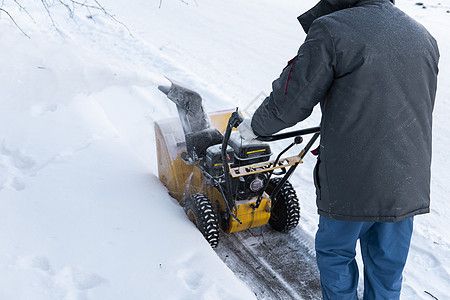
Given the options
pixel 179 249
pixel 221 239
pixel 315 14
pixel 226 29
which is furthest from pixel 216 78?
pixel 315 14

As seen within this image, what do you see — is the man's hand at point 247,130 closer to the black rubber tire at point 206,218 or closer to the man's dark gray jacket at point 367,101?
the man's dark gray jacket at point 367,101

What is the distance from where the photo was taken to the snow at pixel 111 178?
305 cm

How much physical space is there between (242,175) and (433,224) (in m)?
2.02

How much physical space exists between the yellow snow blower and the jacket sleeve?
2.85 feet

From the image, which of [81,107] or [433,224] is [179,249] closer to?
[433,224]

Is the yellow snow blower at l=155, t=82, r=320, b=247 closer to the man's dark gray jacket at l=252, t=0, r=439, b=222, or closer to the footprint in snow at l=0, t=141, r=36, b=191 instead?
the man's dark gray jacket at l=252, t=0, r=439, b=222

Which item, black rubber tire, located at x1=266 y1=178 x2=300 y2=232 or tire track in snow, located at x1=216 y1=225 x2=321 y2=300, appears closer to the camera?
tire track in snow, located at x1=216 y1=225 x2=321 y2=300

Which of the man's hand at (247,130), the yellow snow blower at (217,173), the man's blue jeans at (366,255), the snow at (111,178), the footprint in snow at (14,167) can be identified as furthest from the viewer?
the footprint in snow at (14,167)

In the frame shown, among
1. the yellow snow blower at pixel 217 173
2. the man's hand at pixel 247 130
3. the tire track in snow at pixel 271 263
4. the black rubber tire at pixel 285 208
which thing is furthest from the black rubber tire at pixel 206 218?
the man's hand at pixel 247 130

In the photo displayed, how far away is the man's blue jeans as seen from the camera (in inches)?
102

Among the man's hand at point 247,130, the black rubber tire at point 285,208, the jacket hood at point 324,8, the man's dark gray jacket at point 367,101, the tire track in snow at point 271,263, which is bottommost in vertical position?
the tire track in snow at point 271,263

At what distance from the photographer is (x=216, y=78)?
7.54 m

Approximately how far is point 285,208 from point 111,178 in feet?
5.05

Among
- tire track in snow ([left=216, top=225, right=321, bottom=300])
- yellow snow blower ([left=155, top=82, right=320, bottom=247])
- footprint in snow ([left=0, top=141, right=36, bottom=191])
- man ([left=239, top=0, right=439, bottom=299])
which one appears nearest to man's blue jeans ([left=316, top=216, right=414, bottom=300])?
man ([left=239, top=0, right=439, bottom=299])
